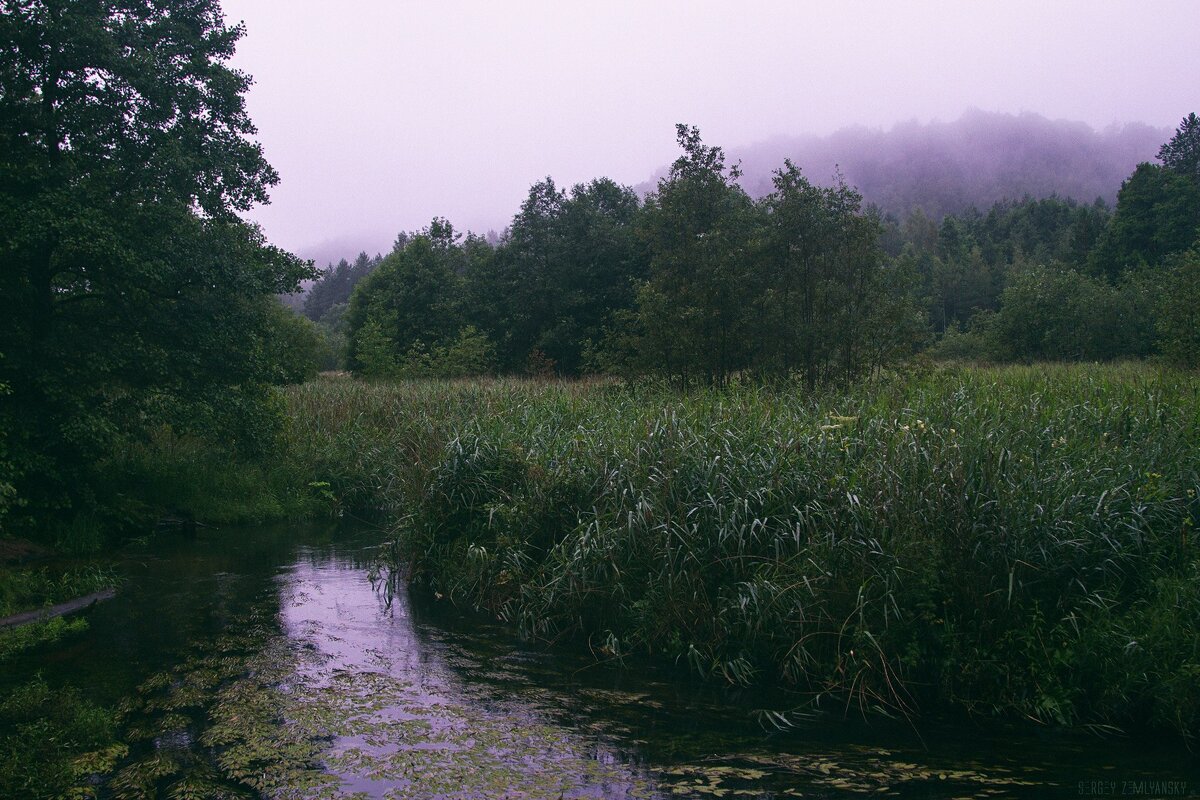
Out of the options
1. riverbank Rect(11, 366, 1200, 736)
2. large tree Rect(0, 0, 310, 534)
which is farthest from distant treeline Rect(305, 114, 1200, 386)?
large tree Rect(0, 0, 310, 534)

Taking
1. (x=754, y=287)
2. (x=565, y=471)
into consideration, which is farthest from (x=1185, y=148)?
(x=565, y=471)

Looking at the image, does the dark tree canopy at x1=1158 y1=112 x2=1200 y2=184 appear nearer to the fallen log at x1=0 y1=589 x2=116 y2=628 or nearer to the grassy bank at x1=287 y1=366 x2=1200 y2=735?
the grassy bank at x1=287 y1=366 x2=1200 y2=735

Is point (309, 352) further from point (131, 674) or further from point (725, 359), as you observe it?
point (131, 674)

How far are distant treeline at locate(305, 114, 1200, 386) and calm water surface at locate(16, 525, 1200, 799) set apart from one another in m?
9.39

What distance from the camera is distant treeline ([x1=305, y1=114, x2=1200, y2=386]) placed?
15117 millimetres

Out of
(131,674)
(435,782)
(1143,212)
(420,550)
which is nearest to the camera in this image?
(435,782)

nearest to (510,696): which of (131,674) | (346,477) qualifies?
(131,674)

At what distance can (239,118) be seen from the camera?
13.0 metres

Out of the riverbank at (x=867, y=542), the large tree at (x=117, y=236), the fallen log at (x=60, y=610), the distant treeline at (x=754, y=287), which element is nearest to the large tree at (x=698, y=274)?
the distant treeline at (x=754, y=287)

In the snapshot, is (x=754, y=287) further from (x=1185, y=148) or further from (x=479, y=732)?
(x=1185, y=148)

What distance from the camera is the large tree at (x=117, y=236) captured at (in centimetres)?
1065

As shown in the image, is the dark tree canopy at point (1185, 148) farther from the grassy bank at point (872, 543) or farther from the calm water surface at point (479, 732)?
the calm water surface at point (479, 732)

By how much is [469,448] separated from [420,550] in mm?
1389

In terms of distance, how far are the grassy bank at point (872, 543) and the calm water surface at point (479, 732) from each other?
1.14 feet
